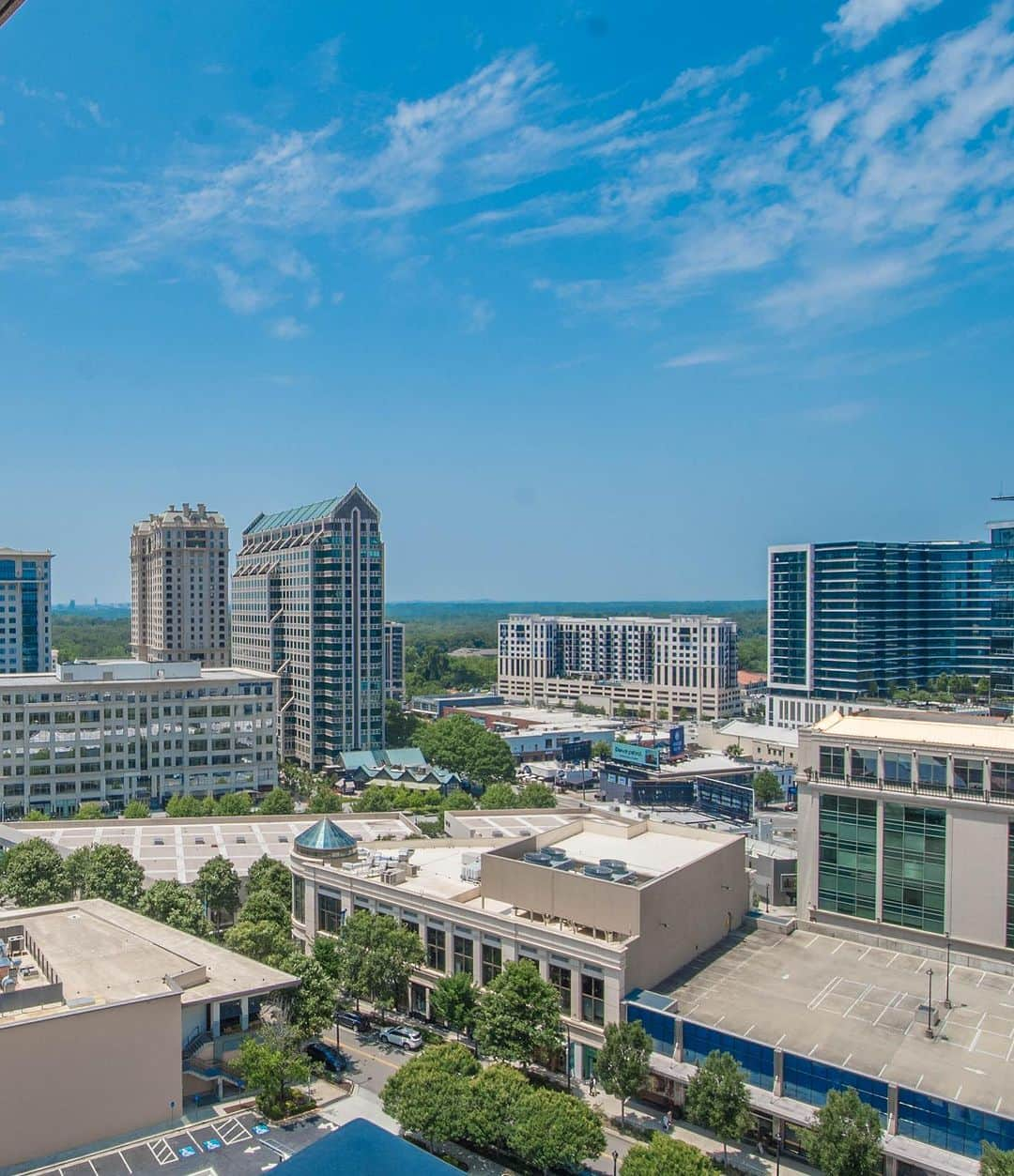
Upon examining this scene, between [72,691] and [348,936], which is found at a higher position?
[72,691]

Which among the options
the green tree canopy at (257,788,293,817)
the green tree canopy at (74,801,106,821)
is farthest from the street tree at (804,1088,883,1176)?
the green tree canopy at (74,801,106,821)

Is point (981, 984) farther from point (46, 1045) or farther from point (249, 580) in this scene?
point (249, 580)

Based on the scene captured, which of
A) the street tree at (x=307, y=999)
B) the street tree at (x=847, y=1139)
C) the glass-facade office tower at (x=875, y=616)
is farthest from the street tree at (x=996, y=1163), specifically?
the glass-facade office tower at (x=875, y=616)

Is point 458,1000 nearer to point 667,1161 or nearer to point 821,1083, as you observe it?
point 667,1161

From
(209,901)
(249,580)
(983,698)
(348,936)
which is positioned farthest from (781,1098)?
(983,698)

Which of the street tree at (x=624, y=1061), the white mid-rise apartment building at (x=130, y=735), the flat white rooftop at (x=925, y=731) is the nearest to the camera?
the street tree at (x=624, y=1061)

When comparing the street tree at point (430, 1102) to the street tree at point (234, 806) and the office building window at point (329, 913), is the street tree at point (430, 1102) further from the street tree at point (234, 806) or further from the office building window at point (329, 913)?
the street tree at point (234, 806)
